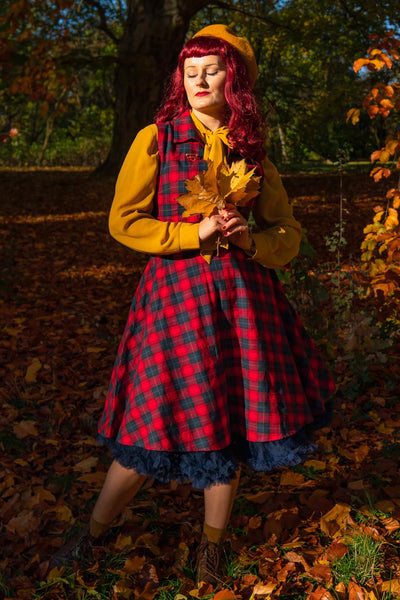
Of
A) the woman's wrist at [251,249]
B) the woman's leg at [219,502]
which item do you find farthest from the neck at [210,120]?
the woman's leg at [219,502]

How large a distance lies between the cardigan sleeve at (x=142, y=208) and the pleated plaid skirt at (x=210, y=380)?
0.31 ft

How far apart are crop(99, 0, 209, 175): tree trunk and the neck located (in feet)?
19.6

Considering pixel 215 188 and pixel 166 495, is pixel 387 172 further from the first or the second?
pixel 166 495

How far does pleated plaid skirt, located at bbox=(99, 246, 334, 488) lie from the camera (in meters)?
1.78

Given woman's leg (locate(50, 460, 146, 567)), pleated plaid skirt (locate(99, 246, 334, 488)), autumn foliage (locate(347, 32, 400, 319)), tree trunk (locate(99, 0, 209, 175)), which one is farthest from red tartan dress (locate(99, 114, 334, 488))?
tree trunk (locate(99, 0, 209, 175))

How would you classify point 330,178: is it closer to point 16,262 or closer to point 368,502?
point 16,262

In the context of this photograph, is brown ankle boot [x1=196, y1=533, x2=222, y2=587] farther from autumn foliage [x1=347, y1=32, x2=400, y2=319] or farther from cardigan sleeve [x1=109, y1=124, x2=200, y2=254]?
autumn foliage [x1=347, y1=32, x2=400, y2=319]

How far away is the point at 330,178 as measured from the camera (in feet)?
41.4

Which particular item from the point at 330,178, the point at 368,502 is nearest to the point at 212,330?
the point at 368,502

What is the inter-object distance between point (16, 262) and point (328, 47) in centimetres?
889

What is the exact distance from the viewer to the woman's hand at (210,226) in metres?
1.72

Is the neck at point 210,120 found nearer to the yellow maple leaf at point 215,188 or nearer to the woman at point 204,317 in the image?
the woman at point 204,317

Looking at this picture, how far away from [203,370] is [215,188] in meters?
0.55

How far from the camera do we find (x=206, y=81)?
1.84 metres
